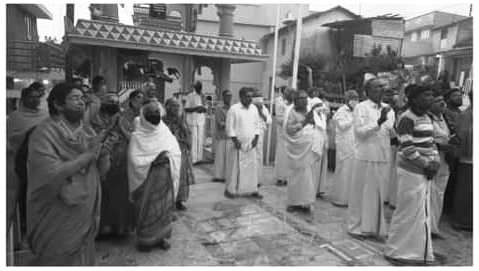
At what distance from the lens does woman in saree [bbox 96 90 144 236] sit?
12.4ft

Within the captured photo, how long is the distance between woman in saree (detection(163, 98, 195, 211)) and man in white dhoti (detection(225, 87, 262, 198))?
3.01ft

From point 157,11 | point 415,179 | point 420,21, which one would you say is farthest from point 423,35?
point 415,179

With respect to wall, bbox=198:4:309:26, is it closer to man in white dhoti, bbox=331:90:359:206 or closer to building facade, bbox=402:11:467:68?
building facade, bbox=402:11:467:68

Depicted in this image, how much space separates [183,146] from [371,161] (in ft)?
7.61

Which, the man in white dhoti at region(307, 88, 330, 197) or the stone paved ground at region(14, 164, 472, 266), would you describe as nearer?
the stone paved ground at region(14, 164, 472, 266)

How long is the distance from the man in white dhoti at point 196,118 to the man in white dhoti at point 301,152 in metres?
3.22

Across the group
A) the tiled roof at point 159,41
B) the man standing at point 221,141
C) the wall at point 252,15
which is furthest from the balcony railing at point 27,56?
the wall at point 252,15

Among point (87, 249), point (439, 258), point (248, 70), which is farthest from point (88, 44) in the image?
point (248, 70)

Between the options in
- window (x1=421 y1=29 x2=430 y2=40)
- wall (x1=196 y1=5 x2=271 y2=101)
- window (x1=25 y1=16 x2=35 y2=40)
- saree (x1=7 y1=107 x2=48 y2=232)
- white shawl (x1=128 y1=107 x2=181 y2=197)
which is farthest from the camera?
window (x1=421 y1=29 x2=430 y2=40)

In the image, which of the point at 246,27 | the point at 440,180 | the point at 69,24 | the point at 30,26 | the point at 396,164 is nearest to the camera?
the point at 440,180

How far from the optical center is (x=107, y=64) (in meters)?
6.67

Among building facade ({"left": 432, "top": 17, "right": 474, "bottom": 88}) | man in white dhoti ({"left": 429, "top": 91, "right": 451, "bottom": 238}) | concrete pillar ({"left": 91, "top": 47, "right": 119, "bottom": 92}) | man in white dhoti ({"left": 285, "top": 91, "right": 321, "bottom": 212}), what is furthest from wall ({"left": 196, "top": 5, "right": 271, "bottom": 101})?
man in white dhoti ({"left": 429, "top": 91, "right": 451, "bottom": 238})

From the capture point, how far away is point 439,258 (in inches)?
150

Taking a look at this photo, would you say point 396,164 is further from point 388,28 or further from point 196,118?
point 388,28
